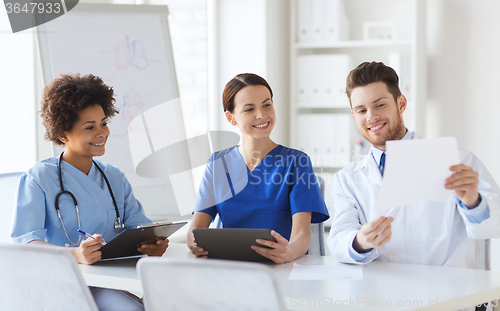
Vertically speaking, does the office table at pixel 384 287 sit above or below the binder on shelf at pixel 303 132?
below

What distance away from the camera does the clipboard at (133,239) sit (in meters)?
1.39

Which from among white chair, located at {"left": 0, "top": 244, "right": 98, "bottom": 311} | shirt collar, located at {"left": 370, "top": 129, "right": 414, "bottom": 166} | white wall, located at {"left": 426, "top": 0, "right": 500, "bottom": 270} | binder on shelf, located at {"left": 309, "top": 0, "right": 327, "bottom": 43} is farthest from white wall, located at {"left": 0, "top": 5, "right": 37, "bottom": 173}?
white wall, located at {"left": 426, "top": 0, "right": 500, "bottom": 270}

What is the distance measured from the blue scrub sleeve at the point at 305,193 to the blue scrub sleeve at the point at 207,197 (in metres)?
0.32

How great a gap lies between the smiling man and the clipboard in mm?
555

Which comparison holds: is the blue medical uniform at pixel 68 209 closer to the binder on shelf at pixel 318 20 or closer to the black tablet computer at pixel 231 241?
the black tablet computer at pixel 231 241

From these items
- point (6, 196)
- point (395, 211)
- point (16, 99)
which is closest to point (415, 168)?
point (395, 211)

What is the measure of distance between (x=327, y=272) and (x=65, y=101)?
1136 millimetres

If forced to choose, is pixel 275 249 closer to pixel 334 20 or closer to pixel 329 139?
pixel 329 139

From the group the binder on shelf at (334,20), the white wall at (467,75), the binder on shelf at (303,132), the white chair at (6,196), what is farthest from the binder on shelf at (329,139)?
the white chair at (6,196)

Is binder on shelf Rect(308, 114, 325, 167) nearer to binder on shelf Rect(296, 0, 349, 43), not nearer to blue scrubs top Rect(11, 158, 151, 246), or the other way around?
binder on shelf Rect(296, 0, 349, 43)

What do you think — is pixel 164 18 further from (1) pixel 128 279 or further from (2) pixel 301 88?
(1) pixel 128 279

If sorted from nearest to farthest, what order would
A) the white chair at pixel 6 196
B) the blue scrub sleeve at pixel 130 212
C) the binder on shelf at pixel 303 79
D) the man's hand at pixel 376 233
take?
the man's hand at pixel 376 233, the blue scrub sleeve at pixel 130 212, the white chair at pixel 6 196, the binder on shelf at pixel 303 79

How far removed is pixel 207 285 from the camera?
3.07 feet

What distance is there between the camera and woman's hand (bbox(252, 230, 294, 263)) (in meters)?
1.34
